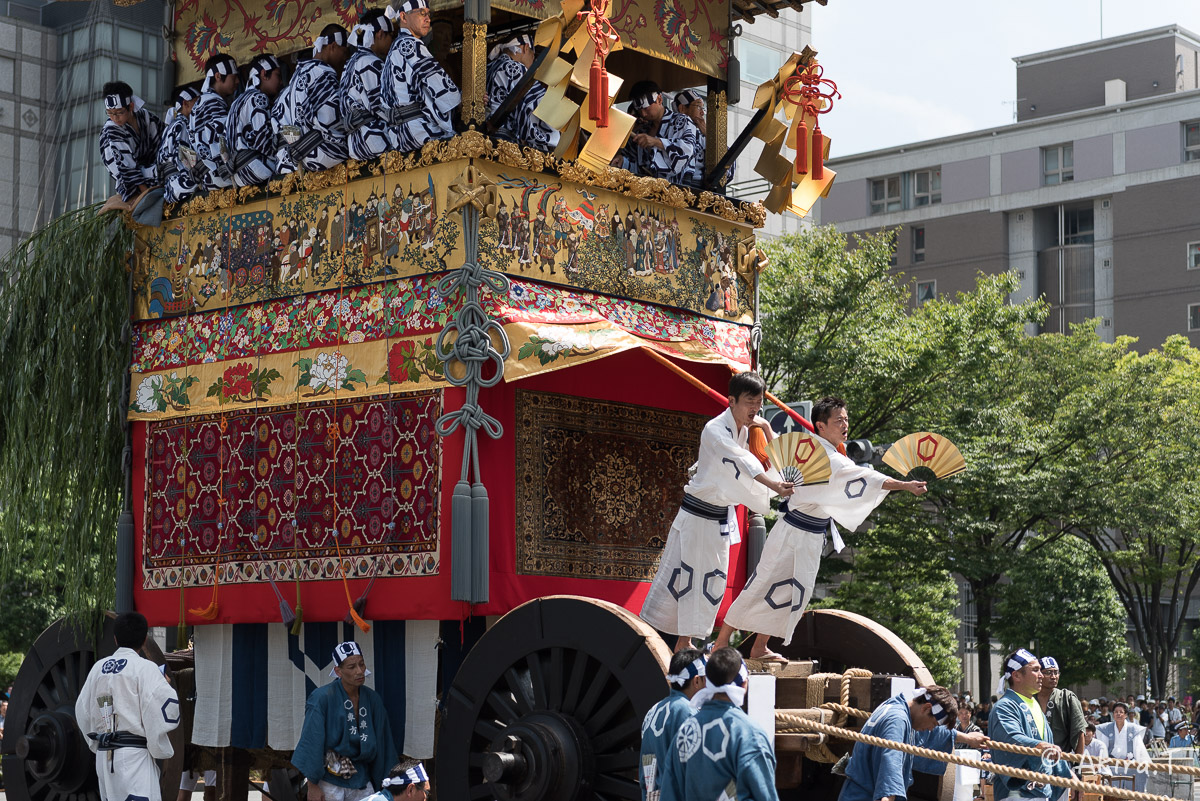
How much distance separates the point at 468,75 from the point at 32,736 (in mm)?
6010

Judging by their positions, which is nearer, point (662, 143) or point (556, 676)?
point (556, 676)

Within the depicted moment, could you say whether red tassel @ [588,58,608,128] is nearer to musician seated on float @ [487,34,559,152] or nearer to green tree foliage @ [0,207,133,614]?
musician seated on float @ [487,34,559,152]

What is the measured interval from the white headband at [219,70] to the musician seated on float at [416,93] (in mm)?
2089

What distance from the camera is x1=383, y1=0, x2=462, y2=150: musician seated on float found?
9867 millimetres

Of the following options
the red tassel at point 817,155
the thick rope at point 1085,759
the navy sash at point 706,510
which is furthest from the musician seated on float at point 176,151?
the thick rope at point 1085,759

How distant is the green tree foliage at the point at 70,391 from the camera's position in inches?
466

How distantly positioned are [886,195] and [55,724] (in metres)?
57.1

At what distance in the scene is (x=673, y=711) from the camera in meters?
7.12

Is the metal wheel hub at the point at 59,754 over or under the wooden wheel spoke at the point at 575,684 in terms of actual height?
under

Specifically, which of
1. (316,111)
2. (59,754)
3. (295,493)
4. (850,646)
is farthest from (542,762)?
(316,111)

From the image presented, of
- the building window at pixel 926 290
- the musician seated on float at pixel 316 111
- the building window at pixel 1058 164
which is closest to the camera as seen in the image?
the musician seated on float at pixel 316 111

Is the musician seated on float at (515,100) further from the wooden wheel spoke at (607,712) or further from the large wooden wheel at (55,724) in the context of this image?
the large wooden wheel at (55,724)

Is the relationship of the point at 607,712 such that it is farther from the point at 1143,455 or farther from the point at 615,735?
the point at 1143,455

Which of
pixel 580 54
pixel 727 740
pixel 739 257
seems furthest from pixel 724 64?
pixel 727 740
